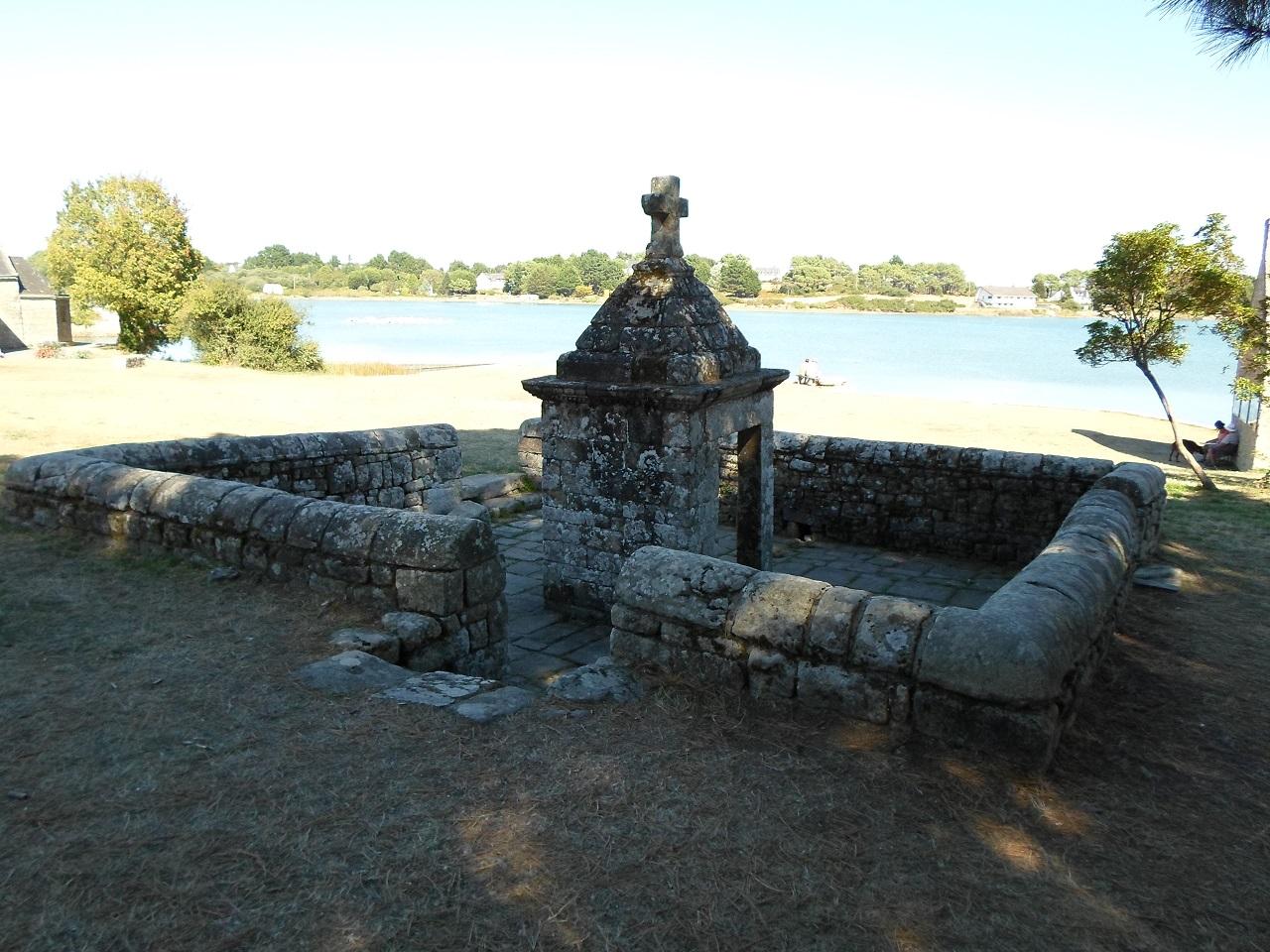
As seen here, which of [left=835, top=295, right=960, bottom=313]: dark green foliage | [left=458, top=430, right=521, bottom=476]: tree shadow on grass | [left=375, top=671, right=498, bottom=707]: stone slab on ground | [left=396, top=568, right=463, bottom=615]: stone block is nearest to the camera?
[left=375, top=671, right=498, bottom=707]: stone slab on ground

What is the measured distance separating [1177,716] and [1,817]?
526cm

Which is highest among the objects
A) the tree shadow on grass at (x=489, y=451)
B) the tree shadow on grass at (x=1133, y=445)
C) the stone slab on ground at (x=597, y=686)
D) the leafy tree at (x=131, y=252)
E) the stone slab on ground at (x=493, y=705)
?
the leafy tree at (x=131, y=252)

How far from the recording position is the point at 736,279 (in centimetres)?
10719

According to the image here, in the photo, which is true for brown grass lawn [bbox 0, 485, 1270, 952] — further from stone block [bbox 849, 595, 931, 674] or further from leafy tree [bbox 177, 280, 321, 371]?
leafy tree [bbox 177, 280, 321, 371]

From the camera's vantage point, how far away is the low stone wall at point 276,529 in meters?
5.28

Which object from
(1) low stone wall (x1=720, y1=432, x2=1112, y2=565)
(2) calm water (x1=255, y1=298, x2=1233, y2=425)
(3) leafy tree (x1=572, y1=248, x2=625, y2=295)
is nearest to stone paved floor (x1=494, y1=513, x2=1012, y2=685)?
(1) low stone wall (x1=720, y1=432, x2=1112, y2=565)

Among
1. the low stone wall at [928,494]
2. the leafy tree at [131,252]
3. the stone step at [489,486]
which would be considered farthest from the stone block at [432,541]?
the leafy tree at [131,252]

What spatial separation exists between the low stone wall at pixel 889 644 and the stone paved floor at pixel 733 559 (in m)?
1.91

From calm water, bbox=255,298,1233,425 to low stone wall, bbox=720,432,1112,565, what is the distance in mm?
7279

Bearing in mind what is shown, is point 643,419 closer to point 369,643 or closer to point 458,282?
point 369,643

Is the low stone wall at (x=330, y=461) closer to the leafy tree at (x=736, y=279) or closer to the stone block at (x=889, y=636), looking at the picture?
the stone block at (x=889, y=636)

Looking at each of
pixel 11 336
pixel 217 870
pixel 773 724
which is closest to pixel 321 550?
pixel 217 870

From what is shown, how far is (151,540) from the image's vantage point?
21.1 feet

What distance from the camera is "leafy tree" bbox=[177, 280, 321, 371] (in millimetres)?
29297
